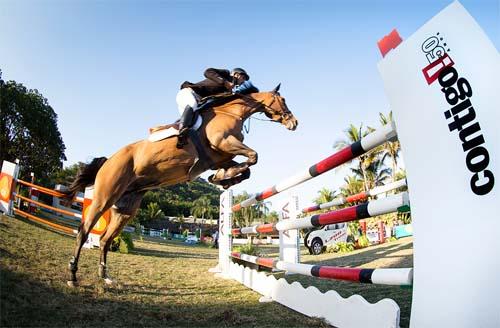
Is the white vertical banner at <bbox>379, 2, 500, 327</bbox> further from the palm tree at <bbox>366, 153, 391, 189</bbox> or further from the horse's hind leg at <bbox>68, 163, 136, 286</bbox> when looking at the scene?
the palm tree at <bbox>366, 153, 391, 189</bbox>

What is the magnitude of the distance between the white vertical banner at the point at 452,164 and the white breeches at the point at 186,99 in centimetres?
217

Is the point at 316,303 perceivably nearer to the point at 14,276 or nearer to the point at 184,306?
the point at 184,306

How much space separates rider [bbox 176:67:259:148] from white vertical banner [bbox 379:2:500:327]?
6.88ft

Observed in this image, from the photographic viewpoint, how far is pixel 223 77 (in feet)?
12.1

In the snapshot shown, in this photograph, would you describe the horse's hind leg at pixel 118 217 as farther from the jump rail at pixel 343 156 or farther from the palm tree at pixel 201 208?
the palm tree at pixel 201 208

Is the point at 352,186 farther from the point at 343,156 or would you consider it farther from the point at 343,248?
the point at 343,156

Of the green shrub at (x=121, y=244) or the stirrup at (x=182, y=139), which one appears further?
the green shrub at (x=121, y=244)

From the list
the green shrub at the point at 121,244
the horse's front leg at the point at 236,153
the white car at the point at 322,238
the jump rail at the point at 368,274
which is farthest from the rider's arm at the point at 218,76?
the white car at the point at 322,238

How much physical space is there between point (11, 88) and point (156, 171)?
25.0 metres

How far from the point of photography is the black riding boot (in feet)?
10.8

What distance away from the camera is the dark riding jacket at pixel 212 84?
11.9 ft

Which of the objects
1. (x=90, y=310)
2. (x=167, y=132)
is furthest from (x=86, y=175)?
(x=90, y=310)

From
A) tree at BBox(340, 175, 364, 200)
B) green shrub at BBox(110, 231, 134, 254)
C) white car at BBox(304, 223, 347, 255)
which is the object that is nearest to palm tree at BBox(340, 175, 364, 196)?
tree at BBox(340, 175, 364, 200)

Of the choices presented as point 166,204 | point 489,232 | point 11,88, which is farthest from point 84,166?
point 166,204
